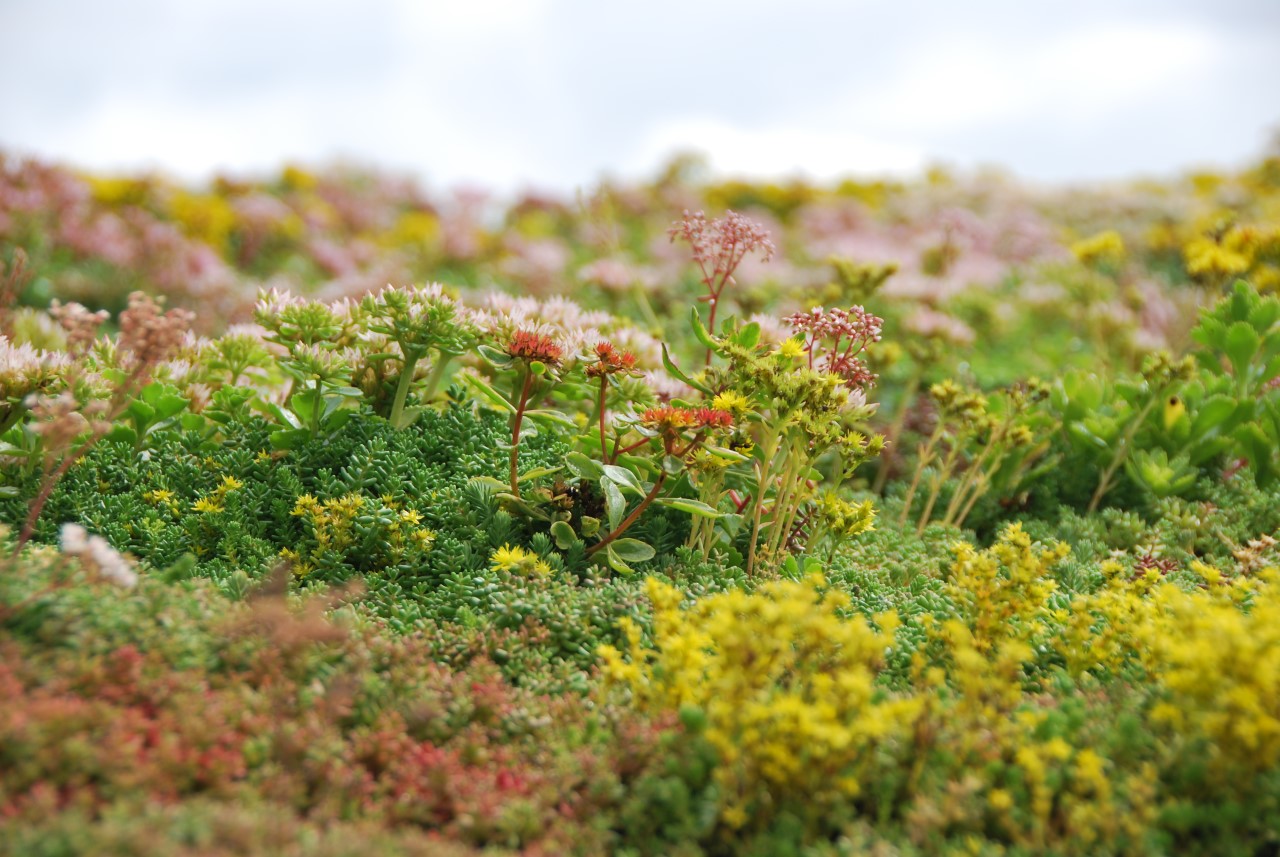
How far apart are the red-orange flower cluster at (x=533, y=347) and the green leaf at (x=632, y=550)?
0.57 metres

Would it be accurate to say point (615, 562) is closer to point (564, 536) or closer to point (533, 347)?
point (564, 536)

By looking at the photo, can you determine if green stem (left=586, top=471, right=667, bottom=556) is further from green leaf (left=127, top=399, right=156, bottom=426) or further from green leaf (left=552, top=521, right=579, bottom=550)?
green leaf (left=127, top=399, right=156, bottom=426)

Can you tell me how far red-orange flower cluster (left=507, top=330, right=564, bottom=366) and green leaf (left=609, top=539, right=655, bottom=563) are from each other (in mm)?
572

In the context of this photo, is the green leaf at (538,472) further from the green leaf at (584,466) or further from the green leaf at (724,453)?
the green leaf at (724,453)

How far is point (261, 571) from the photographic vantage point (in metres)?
2.73

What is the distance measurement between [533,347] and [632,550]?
66 centimetres

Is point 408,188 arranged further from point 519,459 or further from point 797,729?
point 797,729

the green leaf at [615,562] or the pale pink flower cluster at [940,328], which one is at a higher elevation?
the pale pink flower cluster at [940,328]

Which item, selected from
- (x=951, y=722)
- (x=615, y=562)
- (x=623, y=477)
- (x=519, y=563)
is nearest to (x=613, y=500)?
(x=623, y=477)

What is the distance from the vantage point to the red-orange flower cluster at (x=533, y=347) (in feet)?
8.68

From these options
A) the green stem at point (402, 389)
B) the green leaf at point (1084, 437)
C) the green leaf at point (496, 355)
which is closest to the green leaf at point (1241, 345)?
the green leaf at point (1084, 437)

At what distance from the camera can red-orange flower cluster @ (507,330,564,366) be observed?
2.64 metres

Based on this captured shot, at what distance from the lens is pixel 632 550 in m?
2.79

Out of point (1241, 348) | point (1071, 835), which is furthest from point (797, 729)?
point (1241, 348)
